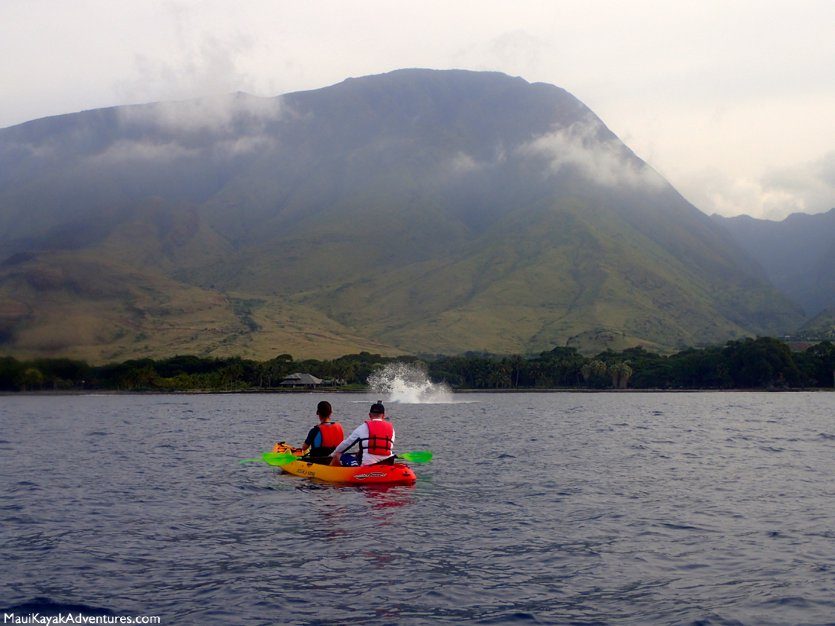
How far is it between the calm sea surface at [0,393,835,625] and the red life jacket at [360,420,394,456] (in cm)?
178

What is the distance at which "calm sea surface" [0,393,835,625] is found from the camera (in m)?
21.2

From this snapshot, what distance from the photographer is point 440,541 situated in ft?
92.9

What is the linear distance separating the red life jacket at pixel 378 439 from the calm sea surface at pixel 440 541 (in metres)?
1.78

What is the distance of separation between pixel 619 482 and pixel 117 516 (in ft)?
73.4

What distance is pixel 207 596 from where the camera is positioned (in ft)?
72.0

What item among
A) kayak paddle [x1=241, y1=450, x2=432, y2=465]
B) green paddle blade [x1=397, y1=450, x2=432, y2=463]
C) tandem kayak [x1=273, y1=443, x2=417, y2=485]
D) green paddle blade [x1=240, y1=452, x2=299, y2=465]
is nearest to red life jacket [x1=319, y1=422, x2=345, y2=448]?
tandem kayak [x1=273, y1=443, x2=417, y2=485]

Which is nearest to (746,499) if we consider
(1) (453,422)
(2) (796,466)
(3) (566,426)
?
→ (2) (796,466)

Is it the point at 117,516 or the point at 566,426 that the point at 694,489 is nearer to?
the point at 117,516

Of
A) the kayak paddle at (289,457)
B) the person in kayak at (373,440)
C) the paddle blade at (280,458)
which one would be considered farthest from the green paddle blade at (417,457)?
the person in kayak at (373,440)

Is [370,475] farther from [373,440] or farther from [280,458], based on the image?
[280,458]

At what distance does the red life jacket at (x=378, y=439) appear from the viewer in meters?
39.7

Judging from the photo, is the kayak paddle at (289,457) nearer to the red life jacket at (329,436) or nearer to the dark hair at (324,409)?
the red life jacket at (329,436)

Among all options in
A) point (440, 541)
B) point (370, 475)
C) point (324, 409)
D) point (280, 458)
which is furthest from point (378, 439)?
point (440, 541)

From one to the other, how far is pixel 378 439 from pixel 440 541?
1184cm
